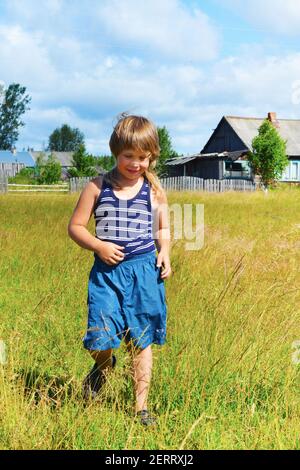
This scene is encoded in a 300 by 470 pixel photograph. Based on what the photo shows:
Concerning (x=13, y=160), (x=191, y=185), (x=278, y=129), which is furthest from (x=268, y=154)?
(x=13, y=160)

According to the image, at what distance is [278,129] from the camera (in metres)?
42.0

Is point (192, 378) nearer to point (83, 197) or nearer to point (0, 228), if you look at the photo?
point (83, 197)

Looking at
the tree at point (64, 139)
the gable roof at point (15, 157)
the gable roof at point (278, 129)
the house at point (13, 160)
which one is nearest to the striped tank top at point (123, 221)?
the gable roof at point (278, 129)

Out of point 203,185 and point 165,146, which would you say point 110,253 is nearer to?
point 203,185

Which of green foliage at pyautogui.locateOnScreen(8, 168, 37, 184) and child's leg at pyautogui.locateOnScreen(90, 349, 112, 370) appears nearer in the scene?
child's leg at pyautogui.locateOnScreen(90, 349, 112, 370)

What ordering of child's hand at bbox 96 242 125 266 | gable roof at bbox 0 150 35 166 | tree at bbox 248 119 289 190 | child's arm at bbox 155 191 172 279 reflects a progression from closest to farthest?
child's hand at bbox 96 242 125 266 < child's arm at bbox 155 191 172 279 < tree at bbox 248 119 289 190 < gable roof at bbox 0 150 35 166

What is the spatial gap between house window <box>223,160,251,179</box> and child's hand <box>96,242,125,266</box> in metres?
37.9

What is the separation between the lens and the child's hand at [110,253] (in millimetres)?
2543

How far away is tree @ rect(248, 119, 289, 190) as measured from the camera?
34.6 meters

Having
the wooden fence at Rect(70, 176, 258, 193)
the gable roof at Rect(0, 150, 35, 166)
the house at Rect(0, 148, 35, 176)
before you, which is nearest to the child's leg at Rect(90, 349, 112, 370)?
the wooden fence at Rect(70, 176, 258, 193)

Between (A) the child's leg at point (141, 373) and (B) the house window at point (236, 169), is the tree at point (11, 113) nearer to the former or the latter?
(B) the house window at point (236, 169)

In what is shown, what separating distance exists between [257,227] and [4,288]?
516cm

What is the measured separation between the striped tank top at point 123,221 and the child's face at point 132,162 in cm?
10

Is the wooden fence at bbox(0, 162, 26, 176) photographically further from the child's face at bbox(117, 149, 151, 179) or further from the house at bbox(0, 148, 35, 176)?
the child's face at bbox(117, 149, 151, 179)
